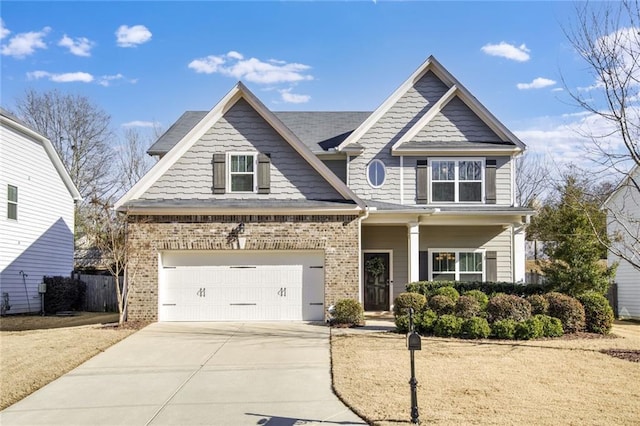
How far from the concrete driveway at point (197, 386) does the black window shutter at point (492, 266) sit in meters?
8.33

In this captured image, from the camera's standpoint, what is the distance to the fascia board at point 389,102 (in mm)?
20484

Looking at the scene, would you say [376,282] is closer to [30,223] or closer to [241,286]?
[241,286]

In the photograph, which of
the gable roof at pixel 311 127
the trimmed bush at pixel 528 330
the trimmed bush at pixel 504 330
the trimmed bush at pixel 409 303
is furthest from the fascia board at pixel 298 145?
the trimmed bush at pixel 528 330

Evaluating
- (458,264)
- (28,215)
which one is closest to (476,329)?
(458,264)

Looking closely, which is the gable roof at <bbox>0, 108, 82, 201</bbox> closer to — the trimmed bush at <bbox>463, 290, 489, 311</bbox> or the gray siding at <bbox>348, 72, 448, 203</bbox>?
the gray siding at <bbox>348, 72, 448, 203</bbox>

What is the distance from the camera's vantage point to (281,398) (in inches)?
360

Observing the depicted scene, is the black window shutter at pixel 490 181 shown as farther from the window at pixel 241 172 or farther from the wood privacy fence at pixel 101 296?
the wood privacy fence at pixel 101 296

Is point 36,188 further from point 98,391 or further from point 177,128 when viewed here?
point 98,391

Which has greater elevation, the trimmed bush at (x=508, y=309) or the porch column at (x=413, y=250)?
the porch column at (x=413, y=250)

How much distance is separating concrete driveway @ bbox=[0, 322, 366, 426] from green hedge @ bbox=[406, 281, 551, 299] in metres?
4.15

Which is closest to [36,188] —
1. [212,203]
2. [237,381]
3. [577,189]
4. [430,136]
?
[212,203]

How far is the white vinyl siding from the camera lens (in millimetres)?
21522

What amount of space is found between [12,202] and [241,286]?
1006cm

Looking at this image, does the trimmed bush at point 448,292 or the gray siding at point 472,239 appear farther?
the gray siding at point 472,239
